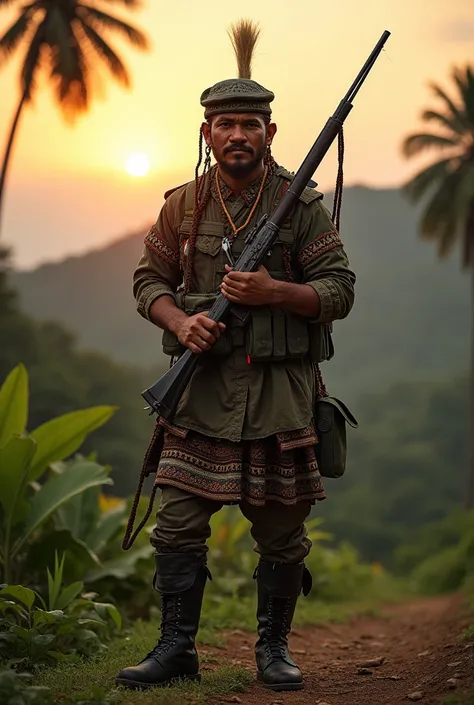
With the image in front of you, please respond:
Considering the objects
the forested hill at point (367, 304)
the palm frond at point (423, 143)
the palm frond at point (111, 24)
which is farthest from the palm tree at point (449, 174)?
the forested hill at point (367, 304)

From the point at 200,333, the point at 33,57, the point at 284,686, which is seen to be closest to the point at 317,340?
the point at 200,333

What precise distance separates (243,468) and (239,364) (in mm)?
409

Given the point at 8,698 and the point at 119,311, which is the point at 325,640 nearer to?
the point at 8,698

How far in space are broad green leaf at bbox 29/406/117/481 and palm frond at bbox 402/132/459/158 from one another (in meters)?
29.9

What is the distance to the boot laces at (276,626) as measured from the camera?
14.5ft

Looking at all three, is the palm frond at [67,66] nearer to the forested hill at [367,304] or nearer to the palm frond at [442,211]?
the palm frond at [442,211]

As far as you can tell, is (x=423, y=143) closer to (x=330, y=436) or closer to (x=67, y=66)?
(x=67, y=66)

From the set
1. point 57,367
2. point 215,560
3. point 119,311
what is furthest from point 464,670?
point 119,311

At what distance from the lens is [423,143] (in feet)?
113

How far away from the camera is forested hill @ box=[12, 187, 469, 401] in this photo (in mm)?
93375

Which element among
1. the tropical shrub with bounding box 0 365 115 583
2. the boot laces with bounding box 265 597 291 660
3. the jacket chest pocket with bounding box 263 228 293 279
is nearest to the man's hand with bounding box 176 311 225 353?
the jacket chest pocket with bounding box 263 228 293 279

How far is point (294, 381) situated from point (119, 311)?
335 ft

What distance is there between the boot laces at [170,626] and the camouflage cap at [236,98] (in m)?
1.89

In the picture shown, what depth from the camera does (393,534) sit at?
52625mm
